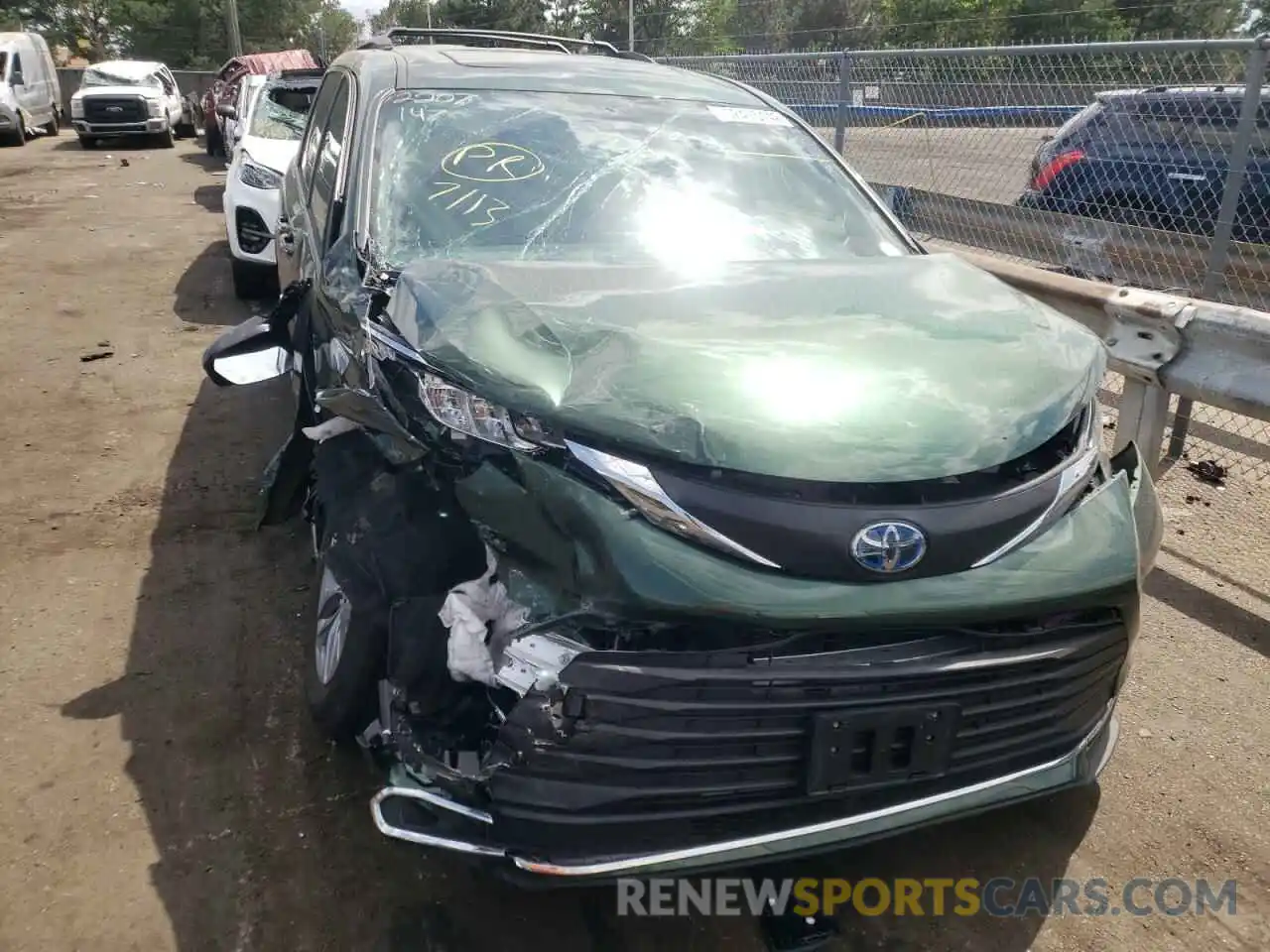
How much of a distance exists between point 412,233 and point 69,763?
181 cm

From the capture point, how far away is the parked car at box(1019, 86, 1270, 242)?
5.34 m

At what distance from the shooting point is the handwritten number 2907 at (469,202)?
3.25 meters

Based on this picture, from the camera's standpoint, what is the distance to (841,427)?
6.97ft

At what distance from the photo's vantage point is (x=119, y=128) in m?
21.2

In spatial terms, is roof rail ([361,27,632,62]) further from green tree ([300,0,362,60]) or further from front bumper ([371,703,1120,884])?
green tree ([300,0,362,60])

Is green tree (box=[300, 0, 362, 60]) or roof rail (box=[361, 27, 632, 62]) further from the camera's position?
green tree (box=[300, 0, 362, 60])

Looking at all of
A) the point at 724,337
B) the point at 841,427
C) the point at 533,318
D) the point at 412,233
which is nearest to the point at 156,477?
the point at 412,233

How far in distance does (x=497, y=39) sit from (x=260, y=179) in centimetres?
325

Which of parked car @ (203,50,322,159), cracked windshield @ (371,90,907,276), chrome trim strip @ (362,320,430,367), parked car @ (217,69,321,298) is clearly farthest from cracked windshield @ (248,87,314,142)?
parked car @ (203,50,322,159)

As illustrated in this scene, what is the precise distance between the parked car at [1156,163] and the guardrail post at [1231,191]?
0.16ft

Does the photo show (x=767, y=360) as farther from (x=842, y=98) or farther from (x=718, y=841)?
(x=842, y=98)

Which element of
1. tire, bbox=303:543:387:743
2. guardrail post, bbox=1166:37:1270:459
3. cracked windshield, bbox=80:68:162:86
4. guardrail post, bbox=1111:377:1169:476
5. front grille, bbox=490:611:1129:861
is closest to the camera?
front grille, bbox=490:611:1129:861

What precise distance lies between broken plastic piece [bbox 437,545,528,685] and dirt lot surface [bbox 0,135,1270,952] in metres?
0.65

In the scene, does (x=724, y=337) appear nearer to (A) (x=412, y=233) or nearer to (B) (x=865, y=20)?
(A) (x=412, y=233)
